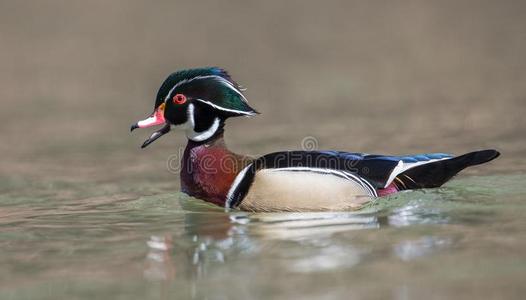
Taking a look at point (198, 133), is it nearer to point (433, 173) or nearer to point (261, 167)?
point (261, 167)

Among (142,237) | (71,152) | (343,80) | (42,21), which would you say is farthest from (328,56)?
(142,237)

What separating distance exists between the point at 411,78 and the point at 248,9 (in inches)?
128

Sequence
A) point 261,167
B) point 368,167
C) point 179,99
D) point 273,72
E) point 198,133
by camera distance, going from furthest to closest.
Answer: point 273,72 → point 198,133 → point 179,99 → point 368,167 → point 261,167

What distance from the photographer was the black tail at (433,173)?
761 centimetres

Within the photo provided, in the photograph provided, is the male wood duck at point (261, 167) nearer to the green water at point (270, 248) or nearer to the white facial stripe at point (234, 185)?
the white facial stripe at point (234, 185)

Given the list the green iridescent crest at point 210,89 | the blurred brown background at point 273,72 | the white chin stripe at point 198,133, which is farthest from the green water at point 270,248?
the blurred brown background at point 273,72

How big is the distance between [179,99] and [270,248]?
1.76 meters

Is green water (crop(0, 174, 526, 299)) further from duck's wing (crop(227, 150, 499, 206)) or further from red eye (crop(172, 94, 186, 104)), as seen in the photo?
red eye (crop(172, 94, 186, 104))

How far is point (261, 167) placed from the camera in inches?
292

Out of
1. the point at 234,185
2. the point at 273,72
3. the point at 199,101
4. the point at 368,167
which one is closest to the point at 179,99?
the point at 199,101

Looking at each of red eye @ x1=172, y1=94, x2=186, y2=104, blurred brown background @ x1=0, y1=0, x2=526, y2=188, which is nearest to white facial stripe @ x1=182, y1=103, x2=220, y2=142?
red eye @ x1=172, y1=94, x2=186, y2=104

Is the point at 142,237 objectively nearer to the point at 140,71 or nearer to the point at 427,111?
the point at 427,111

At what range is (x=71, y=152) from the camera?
36.5ft

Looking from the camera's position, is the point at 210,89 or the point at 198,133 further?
the point at 198,133
